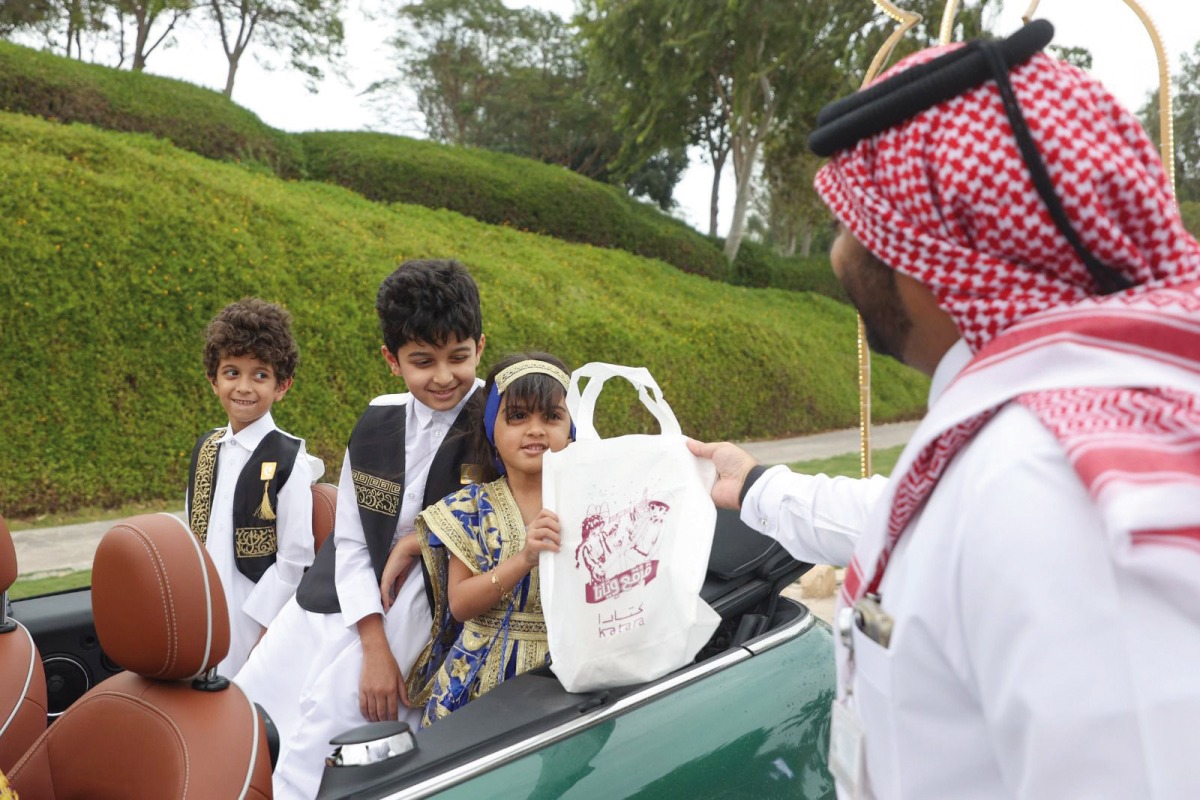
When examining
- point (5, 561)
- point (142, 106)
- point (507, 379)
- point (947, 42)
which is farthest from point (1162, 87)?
point (142, 106)

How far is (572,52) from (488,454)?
2265cm

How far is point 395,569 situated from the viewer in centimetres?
229

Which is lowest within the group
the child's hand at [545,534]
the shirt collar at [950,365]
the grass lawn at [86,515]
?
the grass lawn at [86,515]

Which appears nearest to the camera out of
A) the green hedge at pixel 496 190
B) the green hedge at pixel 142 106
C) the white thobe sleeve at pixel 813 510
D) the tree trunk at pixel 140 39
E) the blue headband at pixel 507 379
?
the white thobe sleeve at pixel 813 510

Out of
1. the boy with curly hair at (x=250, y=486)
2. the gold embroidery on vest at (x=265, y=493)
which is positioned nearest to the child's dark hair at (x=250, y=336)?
the boy with curly hair at (x=250, y=486)

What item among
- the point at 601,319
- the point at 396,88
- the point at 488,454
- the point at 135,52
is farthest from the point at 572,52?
the point at 488,454

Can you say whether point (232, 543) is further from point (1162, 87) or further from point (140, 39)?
point (140, 39)

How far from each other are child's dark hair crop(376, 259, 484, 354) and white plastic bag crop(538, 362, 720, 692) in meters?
0.57

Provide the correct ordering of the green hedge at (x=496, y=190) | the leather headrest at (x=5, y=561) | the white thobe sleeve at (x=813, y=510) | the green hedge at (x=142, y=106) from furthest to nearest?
the green hedge at (x=496, y=190)
the green hedge at (x=142, y=106)
the leather headrest at (x=5, y=561)
the white thobe sleeve at (x=813, y=510)

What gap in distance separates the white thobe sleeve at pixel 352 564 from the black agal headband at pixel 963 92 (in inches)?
66.3

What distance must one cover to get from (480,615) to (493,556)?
0.14 metres

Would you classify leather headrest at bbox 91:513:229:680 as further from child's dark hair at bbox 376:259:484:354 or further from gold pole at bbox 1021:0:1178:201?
gold pole at bbox 1021:0:1178:201

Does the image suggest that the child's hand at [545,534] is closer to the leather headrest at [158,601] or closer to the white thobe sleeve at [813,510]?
the white thobe sleeve at [813,510]

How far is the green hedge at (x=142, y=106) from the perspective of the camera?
380 inches
